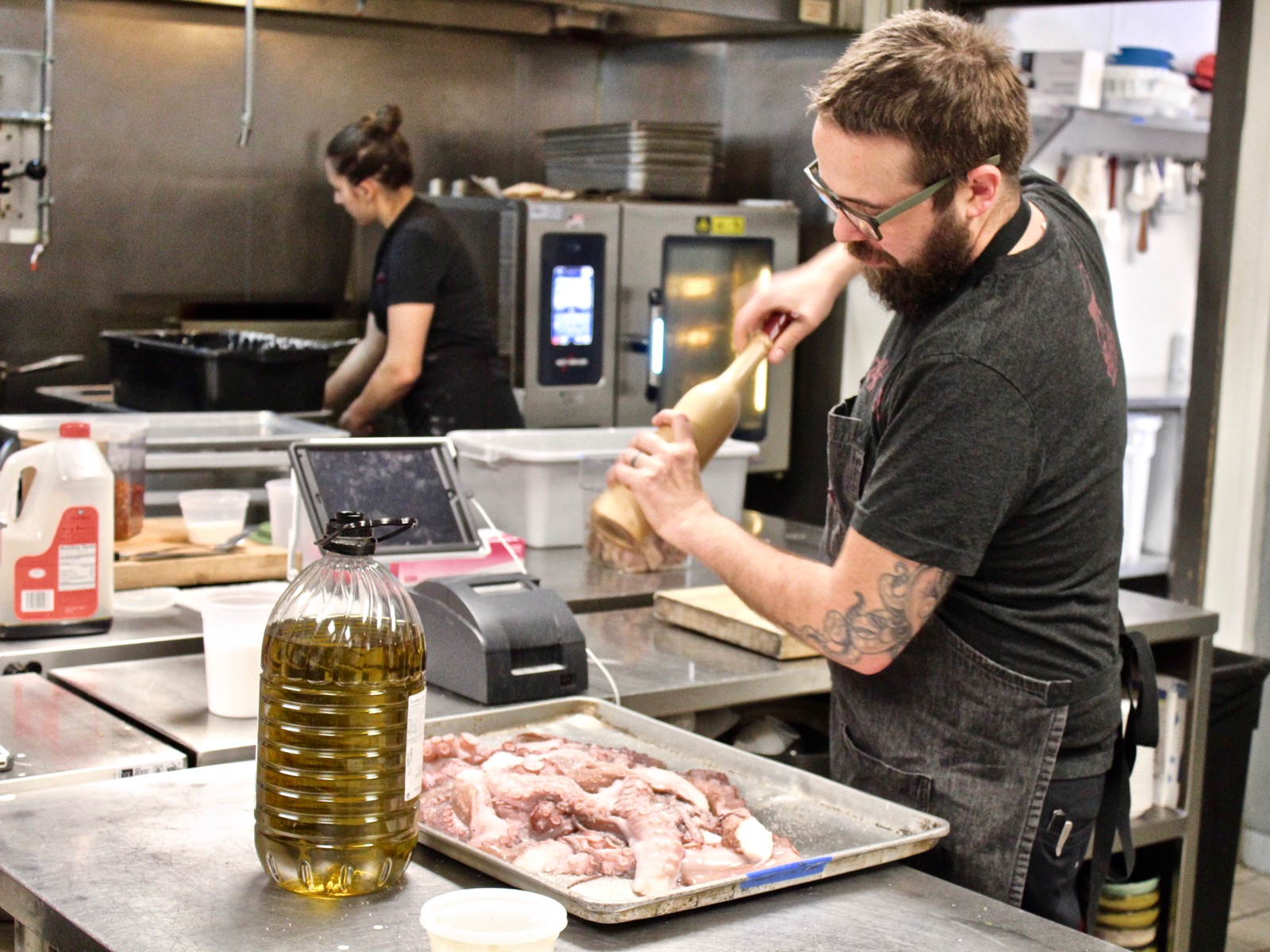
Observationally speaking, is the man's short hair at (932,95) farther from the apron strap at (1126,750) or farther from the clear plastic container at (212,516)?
the clear plastic container at (212,516)

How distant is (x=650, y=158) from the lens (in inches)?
191

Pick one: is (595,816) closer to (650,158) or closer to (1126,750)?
(1126,750)

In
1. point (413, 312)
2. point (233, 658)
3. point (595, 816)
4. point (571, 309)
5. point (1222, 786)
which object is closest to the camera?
point (595, 816)

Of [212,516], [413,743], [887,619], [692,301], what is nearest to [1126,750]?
[887,619]

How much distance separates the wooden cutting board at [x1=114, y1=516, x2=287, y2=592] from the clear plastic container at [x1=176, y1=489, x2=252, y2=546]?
0.04 m

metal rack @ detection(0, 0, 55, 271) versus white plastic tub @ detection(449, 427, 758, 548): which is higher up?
metal rack @ detection(0, 0, 55, 271)

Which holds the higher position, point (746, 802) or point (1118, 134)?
point (1118, 134)

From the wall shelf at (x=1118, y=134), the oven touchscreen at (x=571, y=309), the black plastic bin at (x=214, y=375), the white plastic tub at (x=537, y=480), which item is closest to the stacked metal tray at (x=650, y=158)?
the oven touchscreen at (x=571, y=309)

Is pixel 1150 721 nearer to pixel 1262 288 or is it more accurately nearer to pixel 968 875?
pixel 968 875

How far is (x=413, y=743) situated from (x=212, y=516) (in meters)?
1.53

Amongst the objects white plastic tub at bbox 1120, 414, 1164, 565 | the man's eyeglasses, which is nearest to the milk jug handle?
the man's eyeglasses

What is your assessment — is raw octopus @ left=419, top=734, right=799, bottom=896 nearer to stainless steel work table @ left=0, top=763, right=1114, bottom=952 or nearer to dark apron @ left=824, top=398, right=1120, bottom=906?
stainless steel work table @ left=0, top=763, right=1114, bottom=952

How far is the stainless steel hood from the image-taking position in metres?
4.28

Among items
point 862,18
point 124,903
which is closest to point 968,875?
point 124,903
